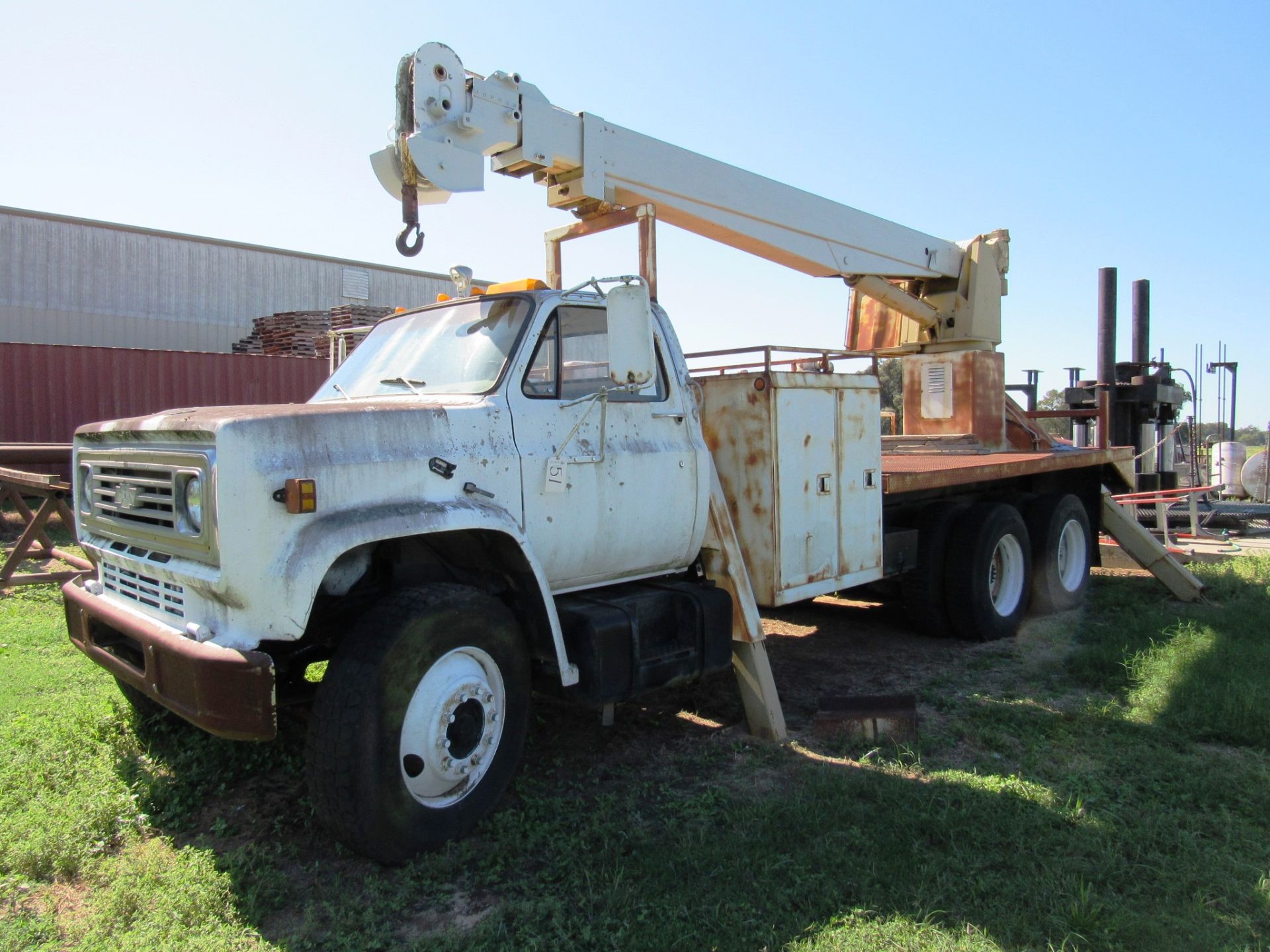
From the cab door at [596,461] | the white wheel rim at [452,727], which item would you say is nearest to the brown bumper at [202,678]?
the white wheel rim at [452,727]

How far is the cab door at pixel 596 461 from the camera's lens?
13.2ft

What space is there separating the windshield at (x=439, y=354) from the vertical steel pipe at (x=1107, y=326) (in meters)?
10.9

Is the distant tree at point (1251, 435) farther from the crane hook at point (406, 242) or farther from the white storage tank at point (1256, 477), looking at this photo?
the crane hook at point (406, 242)

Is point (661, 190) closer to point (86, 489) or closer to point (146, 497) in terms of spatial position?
point (146, 497)

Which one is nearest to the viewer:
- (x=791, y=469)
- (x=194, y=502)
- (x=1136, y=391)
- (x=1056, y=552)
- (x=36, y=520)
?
(x=194, y=502)

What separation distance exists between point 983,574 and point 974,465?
2.78ft

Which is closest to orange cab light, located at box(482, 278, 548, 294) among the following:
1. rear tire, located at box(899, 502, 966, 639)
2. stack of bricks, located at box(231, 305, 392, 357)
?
rear tire, located at box(899, 502, 966, 639)

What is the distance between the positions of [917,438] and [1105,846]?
5.22m

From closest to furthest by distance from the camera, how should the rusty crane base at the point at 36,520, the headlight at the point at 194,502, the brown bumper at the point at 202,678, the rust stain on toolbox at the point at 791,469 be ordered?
1. the brown bumper at the point at 202,678
2. the headlight at the point at 194,502
3. the rust stain on toolbox at the point at 791,469
4. the rusty crane base at the point at 36,520

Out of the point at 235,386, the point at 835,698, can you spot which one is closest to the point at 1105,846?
the point at 835,698

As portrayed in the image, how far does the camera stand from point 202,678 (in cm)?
309

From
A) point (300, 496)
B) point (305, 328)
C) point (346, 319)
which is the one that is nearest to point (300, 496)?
point (300, 496)

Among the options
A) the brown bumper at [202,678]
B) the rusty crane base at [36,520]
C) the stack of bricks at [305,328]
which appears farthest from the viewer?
the stack of bricks at [305,328]

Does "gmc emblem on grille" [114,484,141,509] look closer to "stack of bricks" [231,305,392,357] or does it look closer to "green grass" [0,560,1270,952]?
"green grass" [0,560,1270,952]
